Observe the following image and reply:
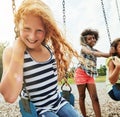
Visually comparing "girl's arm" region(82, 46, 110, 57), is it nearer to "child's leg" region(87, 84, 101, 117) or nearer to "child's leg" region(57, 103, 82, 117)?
"child's leg" region(87, 84, 101, 117)

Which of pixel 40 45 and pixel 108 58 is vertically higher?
pixel 40 45

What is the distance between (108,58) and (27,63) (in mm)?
2870

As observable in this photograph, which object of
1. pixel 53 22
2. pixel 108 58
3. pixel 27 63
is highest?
pixel 53 22

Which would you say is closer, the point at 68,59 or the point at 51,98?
the point at 51,98

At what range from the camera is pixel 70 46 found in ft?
11.5

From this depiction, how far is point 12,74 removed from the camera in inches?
115

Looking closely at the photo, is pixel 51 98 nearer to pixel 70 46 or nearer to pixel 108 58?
pixel 70 46

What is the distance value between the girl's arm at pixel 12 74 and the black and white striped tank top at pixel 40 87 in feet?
0.39

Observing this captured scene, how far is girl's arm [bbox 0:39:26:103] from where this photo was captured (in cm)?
290

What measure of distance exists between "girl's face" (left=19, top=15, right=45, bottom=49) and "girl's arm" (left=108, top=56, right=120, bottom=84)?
91.5 inches

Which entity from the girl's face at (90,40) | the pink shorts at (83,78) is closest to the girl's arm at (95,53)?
the girl's face at (90,40)

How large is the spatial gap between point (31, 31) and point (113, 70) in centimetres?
270

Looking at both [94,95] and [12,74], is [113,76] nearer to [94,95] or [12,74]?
[94,95]

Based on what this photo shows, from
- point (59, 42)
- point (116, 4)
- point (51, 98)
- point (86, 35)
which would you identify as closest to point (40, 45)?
point (59, 42)
